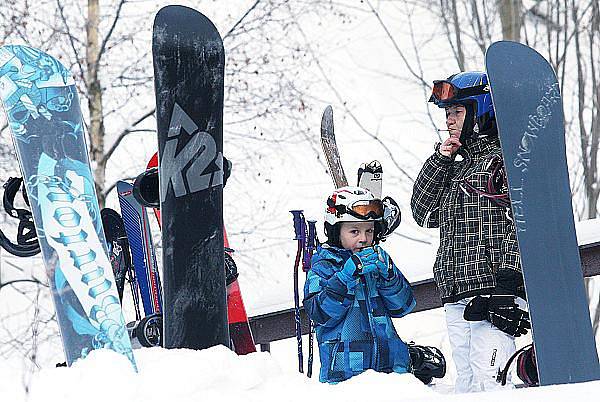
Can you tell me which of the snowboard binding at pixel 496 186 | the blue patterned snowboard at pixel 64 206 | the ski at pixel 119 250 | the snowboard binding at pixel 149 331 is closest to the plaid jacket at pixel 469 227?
the snowboard binding at pixel 496 186

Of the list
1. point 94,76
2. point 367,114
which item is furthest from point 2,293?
point 367,114

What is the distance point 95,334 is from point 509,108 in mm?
1791

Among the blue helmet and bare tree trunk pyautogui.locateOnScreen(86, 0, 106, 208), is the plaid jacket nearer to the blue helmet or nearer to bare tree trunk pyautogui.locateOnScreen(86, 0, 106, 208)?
the blue helmet

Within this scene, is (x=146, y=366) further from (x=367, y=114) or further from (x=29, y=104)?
(x=367, y=114)

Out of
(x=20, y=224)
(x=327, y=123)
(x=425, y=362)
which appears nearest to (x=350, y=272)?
(x=425, y=362)

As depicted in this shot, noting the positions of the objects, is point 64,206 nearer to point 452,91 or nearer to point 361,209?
point 361,209

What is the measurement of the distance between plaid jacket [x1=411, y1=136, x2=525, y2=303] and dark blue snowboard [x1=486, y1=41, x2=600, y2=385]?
231 mm

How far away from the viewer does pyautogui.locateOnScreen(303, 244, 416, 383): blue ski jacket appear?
3.64 metres

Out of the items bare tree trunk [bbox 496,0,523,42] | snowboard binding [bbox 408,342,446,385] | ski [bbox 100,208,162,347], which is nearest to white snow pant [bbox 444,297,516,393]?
snowboard binding [bbox 408,342,446,385]

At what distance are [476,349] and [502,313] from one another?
182mm

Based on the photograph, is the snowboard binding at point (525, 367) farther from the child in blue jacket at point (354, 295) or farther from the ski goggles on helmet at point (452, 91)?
the ski goggles on helmet at point (452, 91)

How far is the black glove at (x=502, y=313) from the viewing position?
3.60m

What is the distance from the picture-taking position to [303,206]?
1814 cm

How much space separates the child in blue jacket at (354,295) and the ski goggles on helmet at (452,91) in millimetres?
506
